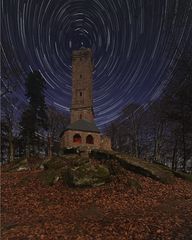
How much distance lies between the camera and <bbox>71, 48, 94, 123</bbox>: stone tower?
5778 centimetres

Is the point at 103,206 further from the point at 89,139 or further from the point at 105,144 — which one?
the point at 89,139

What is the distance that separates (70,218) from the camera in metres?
10.8

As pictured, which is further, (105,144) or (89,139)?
(89,139)

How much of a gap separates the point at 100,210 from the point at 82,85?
50.4m

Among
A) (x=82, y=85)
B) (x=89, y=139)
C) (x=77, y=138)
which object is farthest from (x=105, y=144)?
(x=82, y=85)

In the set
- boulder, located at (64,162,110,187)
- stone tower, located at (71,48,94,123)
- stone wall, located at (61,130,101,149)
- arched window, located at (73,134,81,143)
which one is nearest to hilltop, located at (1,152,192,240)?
boulder, located at (64,162,110,187)

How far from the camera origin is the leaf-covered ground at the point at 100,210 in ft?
28.6

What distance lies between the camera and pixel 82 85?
60.7 m

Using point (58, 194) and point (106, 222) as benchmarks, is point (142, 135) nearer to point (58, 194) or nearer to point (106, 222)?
point (58, 194)

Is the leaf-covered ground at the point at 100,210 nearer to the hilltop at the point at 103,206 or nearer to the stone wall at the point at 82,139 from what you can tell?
the hilltop at the point at 103,206

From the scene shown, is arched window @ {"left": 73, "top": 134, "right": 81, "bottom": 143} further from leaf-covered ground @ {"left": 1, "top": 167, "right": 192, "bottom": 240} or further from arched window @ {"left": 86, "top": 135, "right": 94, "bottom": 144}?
leaf-covered ground @ {"left": 1, "top": 167, "right": 192, "bottom": 240}

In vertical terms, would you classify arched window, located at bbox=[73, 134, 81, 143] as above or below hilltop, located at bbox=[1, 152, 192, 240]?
above

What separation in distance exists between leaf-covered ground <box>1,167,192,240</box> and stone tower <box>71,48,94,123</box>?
128 feet

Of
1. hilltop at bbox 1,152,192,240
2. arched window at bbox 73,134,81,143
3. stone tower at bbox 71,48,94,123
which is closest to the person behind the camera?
hilltop at bbox 1,152,192,240
